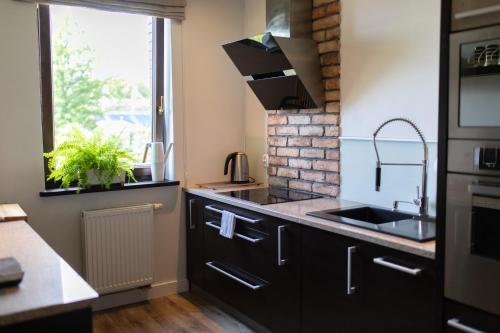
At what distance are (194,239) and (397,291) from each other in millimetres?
1900

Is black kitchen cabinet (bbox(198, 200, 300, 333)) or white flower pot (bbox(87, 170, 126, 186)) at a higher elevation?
white flower pot (bbox(87, 170, 126, 186))

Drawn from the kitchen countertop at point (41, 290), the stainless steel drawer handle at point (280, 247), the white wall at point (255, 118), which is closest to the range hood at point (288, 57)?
the white wall at point (255, 118)

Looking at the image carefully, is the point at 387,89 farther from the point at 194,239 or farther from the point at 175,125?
the point at 194,239

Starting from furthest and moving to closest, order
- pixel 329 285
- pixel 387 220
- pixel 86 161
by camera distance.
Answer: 1. pixel 86 161
2. pixel 387 220
3. pixel 329 285

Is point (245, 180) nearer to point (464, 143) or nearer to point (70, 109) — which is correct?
point (70, 109)

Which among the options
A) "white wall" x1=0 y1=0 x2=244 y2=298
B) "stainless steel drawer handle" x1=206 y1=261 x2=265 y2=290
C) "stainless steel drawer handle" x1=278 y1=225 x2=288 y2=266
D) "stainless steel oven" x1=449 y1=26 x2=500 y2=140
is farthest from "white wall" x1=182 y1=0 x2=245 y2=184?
"stainless steel oven" x1=449 y1=26 x2=500 y2=140

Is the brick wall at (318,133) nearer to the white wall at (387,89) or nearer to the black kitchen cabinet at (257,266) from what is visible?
the white wall at (387,89)

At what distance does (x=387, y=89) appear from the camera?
2.66m

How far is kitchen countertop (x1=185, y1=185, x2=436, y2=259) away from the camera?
1916mm

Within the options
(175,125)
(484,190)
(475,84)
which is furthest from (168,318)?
(475,84)

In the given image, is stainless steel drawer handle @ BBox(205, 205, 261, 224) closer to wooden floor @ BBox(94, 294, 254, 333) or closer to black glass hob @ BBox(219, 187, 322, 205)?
black glass hob @ BBox(219, 187, 322, 205)

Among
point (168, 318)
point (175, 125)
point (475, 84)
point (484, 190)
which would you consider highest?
point (475, 84)

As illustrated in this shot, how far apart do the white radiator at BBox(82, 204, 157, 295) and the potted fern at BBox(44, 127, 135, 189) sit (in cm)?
23

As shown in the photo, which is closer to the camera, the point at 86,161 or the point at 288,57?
the point at 288,57
